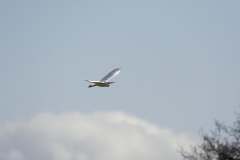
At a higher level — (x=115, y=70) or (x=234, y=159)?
(x=115, y=70)

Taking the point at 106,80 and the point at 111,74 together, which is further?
the point at 111,74

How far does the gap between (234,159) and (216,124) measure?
9.99 ft

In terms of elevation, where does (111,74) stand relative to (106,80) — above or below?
above

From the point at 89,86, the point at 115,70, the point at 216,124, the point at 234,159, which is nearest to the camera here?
the point at 234,159

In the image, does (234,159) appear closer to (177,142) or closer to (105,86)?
(177,142)

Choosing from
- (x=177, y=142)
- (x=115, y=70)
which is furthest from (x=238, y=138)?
(x=115, y=70)

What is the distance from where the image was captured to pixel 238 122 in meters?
37.6

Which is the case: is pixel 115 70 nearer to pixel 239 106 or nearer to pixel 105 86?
pixel 105 86

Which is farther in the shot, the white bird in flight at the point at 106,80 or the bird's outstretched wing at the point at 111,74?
the bird's outstretched wing at the point at 111,74

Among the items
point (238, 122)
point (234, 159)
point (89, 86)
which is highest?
point (89, 86)

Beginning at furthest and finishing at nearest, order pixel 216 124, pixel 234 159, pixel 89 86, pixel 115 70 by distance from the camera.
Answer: pixel 115 70 < pixel 89 86 < pixel 216 124 < pixel 234 159

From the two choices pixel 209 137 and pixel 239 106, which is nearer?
pixel 209 137

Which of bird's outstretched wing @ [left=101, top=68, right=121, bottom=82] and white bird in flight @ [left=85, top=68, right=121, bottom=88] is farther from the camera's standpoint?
bird's outstretched wing @ [left=101, top=68, right=121, bottom=82]

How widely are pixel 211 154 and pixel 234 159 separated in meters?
1.37
